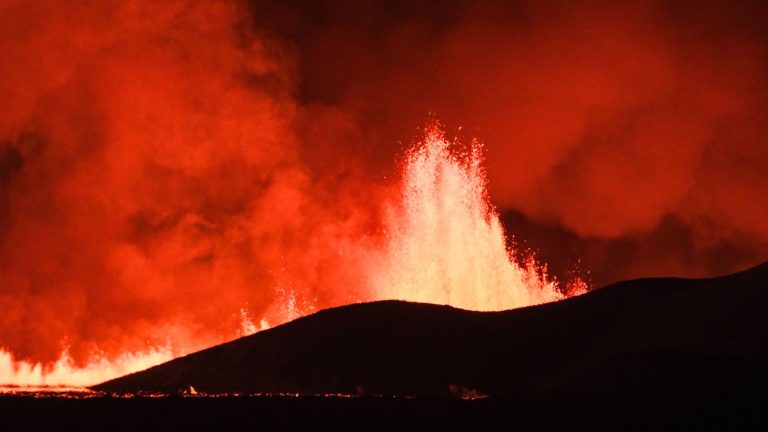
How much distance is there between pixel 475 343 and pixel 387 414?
19810 millimetres

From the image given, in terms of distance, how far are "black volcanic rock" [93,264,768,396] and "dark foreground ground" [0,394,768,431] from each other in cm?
486

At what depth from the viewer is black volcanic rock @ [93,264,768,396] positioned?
3562 centimetres

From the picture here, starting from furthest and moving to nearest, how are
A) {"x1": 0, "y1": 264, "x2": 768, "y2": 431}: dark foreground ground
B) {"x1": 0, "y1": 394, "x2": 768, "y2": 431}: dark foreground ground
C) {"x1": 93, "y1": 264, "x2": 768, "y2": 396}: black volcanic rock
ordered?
{"x1": 93, "y1": 264, "x2": 768, "y2": 396}: black volcanic rock, {"x1": 0, "y1": 264, "x2": 768, "y2": 431}: dark foreground ground, {"x1": 0, "y1": 394, "x2": 768, "y2": 431}: dark foreground ground

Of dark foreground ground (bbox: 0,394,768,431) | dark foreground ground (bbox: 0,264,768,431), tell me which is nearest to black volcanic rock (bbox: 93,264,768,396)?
dark foreground ground (bbox: 0,264,768,431)

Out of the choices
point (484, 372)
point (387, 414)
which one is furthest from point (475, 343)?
point (387, 414)

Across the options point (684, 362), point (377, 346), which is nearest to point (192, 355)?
point (377, 346)

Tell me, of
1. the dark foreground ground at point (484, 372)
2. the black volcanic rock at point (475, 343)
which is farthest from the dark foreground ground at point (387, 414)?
the black volcanic rock at point (475, 343)

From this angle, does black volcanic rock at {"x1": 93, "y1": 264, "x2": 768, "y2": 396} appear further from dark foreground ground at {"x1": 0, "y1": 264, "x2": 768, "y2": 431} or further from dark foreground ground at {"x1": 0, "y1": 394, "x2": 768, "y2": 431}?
dark foreground ground at {"x1": 0, "y1": 394, "x2": 768, "y2": 431}

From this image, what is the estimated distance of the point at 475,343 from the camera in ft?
144

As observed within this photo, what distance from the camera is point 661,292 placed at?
45.3m

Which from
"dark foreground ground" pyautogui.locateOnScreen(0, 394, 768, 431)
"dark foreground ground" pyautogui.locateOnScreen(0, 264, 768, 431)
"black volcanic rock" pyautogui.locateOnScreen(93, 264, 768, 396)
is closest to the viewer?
"dark foreground ground" pyautogui.locateOnScreen(0, 394, 768, 431)

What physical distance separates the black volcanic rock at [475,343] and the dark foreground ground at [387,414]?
15.9ft

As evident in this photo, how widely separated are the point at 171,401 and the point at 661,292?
95.1ft

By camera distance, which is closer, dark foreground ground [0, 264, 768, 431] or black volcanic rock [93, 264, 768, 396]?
dark foreground ground [0, 264, 768, 431]
